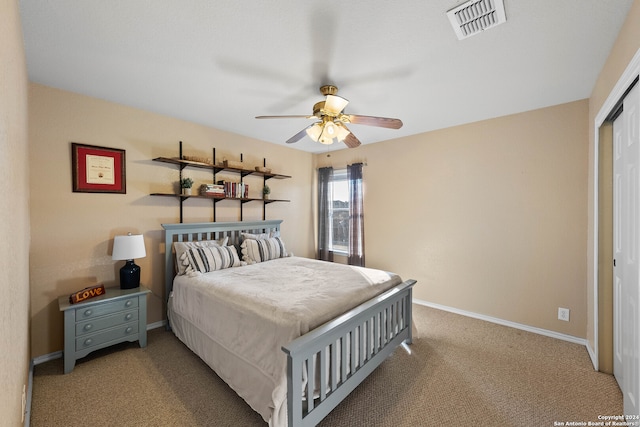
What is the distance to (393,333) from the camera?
8.07 ft

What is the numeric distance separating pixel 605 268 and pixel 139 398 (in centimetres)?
382

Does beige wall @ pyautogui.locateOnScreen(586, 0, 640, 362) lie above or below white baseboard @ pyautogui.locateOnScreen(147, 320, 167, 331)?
above

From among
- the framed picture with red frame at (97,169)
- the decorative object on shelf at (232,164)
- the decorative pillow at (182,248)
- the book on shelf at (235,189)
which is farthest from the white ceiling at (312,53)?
the decorative pillow at (182,248)

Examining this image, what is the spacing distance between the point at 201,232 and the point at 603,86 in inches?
165

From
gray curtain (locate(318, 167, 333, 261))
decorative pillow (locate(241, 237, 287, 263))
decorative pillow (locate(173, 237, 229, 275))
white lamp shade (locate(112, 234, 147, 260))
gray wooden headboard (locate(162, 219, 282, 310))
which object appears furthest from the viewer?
gray curtain (locate(318, 167, 333, 261))

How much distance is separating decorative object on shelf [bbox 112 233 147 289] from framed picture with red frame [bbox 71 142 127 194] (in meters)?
0.56

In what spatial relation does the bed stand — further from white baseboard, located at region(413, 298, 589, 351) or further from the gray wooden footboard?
white baseboard, located at region(413, 298, 589, 351)

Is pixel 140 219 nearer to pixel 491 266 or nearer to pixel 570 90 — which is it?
pixel 491 266

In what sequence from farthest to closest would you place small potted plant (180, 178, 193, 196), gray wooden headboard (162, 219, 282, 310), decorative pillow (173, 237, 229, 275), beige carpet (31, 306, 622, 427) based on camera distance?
small potted plant (180, 178, 193, 196), gray wooden headboard (162, 219, 282, 310), decorative pillow (173, 237, 229, 275), beige carpet (31, 306, 622, 427)

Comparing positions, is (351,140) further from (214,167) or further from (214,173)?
(214,173)

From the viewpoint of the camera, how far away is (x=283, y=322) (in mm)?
1700

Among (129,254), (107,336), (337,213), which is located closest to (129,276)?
(129,254)

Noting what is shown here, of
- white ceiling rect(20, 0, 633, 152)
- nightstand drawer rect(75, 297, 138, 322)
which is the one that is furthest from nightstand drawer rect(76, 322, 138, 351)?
white ceiling rect(20, 0, 633, 152)

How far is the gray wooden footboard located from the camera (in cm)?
148
